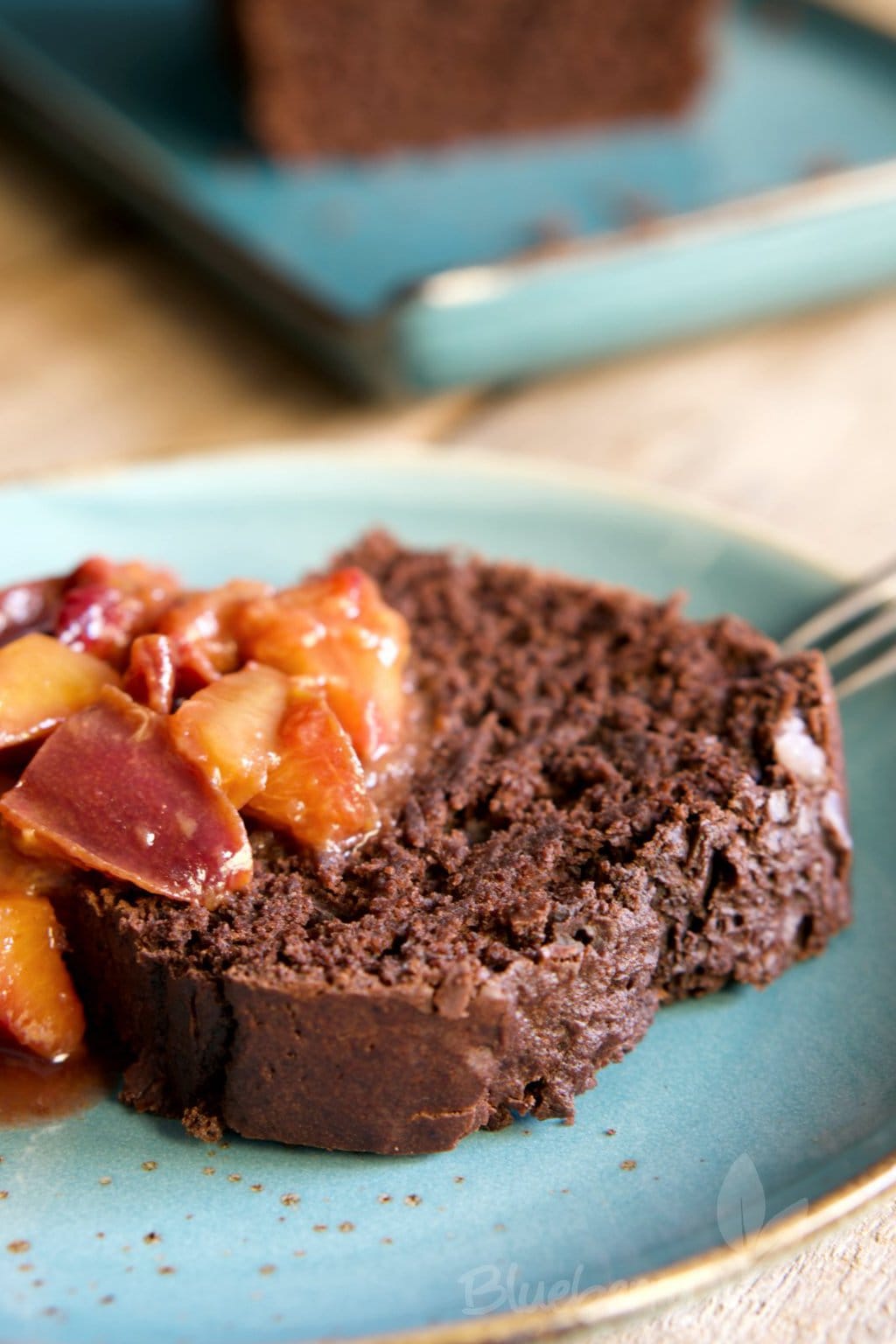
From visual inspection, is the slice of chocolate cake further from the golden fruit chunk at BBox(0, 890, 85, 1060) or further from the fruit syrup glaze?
the golden fruit chunk at BBox(0, 890, 85, 1060)

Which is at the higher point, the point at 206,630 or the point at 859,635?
the point at 859,635

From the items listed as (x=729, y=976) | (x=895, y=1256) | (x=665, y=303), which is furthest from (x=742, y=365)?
(x=895, y=1256)

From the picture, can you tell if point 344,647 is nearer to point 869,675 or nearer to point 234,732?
point 234,732

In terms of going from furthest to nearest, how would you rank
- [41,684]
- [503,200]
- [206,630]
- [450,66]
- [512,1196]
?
[450,66] → [503,200] → [206,630] → [41,684] → [512,1196]

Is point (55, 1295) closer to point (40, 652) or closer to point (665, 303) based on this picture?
point (40, 652)

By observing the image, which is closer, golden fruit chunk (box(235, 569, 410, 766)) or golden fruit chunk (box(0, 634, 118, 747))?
golden fruit chunk (box(0, 634, 118, 747))

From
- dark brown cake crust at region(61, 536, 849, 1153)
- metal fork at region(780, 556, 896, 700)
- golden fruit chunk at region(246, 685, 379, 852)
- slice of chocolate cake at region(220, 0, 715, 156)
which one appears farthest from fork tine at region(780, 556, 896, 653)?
slice of chocolate cake at region(220, 0, 715, 156)

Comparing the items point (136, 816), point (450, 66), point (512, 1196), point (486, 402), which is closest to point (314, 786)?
point (136, 816)
